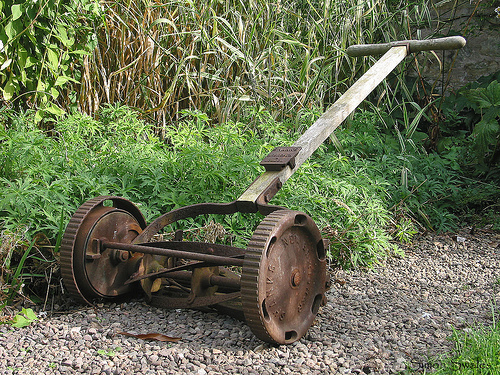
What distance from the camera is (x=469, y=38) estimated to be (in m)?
5.43

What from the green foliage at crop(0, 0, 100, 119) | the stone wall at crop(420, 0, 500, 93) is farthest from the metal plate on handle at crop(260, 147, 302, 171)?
the stone wall at crop(420, 0, 500, 93)

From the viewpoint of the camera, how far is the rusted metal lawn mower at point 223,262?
1.95 metres

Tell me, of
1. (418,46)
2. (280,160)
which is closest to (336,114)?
(280,160)

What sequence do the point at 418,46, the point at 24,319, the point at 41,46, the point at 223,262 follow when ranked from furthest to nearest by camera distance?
the point at 41,46 < the point at 418,46 < the point at 24,319 < the point at 223,262

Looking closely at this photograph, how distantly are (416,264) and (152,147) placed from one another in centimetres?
190

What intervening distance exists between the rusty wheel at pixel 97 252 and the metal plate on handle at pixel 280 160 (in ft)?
2.32

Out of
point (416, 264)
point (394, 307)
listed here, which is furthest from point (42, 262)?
point (416, 264)

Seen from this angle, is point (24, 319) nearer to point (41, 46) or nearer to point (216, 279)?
point (216, 279)

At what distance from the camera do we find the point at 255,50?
15.1 feet

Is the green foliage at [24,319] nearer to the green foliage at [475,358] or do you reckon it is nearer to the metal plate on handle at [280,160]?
the metal plate on handle at [280,160]

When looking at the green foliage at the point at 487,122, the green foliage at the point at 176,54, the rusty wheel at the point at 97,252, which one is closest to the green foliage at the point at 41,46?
the green foliage at the point at 176,54

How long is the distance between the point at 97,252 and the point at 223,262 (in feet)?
2.17

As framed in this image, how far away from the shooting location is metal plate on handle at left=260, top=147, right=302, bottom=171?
96.7 inches

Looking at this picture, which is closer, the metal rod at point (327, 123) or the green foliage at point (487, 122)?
the metal rod at point (327, 123)
